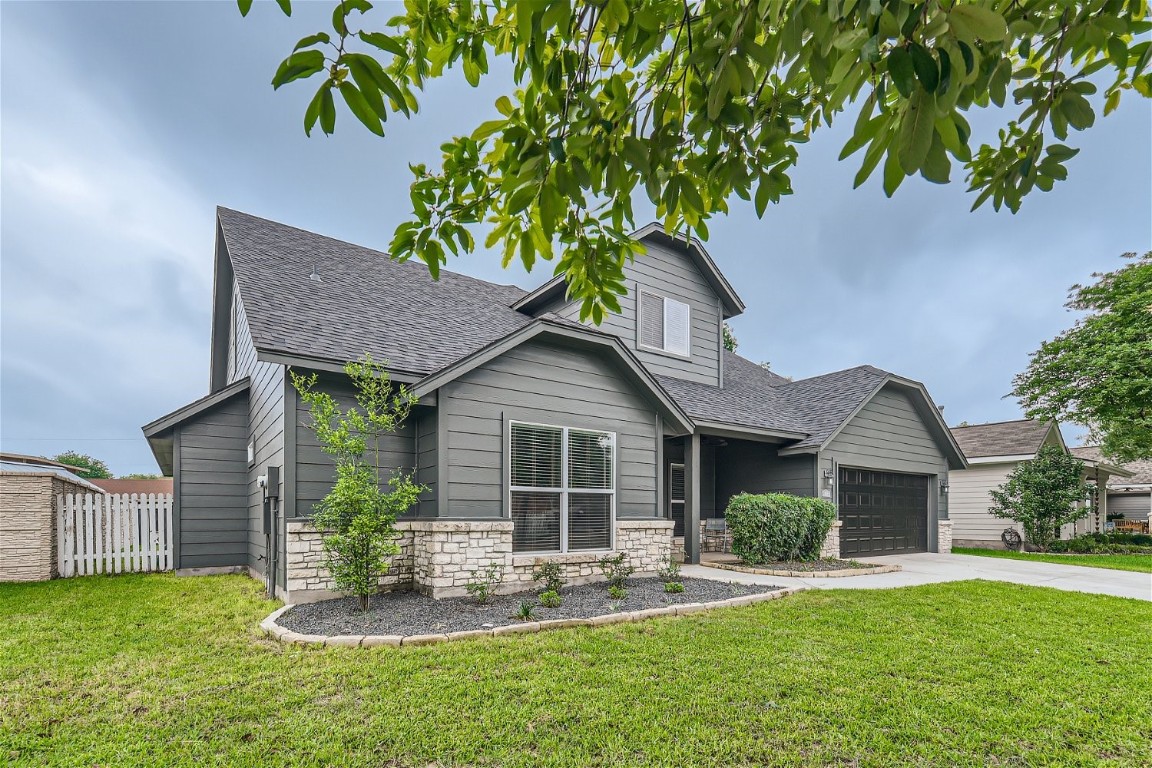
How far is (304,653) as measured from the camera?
4.58 metres

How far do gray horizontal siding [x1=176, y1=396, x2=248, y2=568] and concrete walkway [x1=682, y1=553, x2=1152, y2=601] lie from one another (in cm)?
753

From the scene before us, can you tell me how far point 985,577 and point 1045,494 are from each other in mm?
→ 7898

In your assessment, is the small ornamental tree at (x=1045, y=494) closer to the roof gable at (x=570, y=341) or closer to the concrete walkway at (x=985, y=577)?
the concrete walkway at (x=985, y=577)

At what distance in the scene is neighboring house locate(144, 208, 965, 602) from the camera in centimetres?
718

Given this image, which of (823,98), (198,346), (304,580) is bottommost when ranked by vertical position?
(304,580)

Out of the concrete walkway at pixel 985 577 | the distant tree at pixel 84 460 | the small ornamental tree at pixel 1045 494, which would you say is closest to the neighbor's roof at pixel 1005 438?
the small ornamental tree at pixel 1045 494

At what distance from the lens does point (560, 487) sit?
26.6ft

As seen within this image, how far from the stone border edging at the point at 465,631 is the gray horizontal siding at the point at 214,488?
Result: 4278 mm

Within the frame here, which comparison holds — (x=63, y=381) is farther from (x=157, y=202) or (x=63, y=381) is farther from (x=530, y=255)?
(x=530, y=255)

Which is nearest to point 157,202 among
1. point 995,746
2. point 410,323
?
point 410,323

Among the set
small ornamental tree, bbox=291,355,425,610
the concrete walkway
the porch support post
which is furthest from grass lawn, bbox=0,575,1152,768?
the porch support post

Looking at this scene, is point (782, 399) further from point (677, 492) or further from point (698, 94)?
point (698, 94)

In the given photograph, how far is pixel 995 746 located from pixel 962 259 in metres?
40.9

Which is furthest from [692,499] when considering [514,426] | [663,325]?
[514,426]
